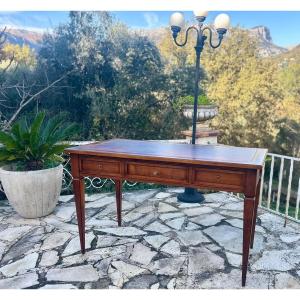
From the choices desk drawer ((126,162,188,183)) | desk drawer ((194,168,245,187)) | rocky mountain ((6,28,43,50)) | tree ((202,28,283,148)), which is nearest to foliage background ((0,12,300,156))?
rocky mountain ((6,28,43,50))

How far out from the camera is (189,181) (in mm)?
1951

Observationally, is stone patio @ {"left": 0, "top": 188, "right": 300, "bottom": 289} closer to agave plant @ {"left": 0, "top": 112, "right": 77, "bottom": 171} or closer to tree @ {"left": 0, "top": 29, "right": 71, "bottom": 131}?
agave plant @ {"left": 0, "top": 112, "right": 77, "bottom": 171}

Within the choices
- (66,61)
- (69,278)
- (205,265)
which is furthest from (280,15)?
(69,278)

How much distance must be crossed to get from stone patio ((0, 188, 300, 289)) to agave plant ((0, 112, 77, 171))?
59 cm

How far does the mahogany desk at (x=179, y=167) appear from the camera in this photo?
71.6 inches

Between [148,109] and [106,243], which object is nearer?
[106,243]

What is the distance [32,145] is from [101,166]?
1.10 meters

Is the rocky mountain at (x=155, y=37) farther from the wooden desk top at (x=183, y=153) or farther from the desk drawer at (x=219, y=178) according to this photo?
the desk drawer at (x=219, y=178)

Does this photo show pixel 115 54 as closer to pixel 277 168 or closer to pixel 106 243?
pixel 106 243

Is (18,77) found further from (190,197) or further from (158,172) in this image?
(158,172)

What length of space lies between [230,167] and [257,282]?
32.3 inches

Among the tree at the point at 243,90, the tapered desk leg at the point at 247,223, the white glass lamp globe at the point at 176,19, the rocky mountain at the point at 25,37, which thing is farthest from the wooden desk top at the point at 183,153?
the tree at the point at 243,90

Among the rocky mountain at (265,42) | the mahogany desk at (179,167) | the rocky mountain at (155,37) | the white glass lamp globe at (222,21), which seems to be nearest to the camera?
the mahogany desk at (179,167)

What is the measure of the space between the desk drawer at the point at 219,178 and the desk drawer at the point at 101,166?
1.93 ft
